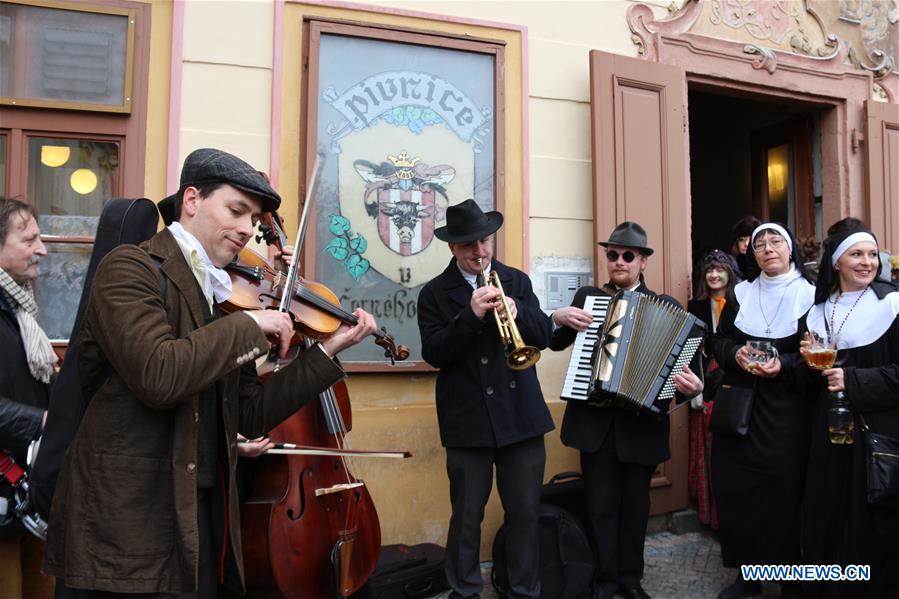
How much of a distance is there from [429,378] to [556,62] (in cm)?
232

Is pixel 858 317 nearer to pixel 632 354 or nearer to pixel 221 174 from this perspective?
pixel 632 354

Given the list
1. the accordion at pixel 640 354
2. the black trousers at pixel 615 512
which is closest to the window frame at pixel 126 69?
the accordion at pixel 640 354

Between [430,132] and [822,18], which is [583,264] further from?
[822,18]

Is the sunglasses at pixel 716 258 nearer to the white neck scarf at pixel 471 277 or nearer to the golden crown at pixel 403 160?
the white neck scarf at pixel 471 277

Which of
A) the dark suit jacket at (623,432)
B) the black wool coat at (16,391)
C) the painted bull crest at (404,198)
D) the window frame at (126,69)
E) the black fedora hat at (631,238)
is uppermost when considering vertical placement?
the window frame at (126,69)

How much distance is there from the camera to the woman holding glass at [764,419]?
3.63 meters

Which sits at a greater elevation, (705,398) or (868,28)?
(868,28)

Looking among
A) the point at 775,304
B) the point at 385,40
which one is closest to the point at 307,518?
the point at 775,304

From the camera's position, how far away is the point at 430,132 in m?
4.52

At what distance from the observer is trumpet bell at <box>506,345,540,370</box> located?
3146 millimetres

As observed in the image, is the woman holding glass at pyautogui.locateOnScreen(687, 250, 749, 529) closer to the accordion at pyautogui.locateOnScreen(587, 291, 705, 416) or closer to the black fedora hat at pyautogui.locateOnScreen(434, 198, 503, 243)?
the accordion at pyautogui.locateOnScreen(587, 291, 705, 416)

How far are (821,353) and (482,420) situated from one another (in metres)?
1.60

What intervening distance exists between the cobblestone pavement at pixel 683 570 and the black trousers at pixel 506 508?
522 millimetres

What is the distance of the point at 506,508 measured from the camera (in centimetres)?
354
